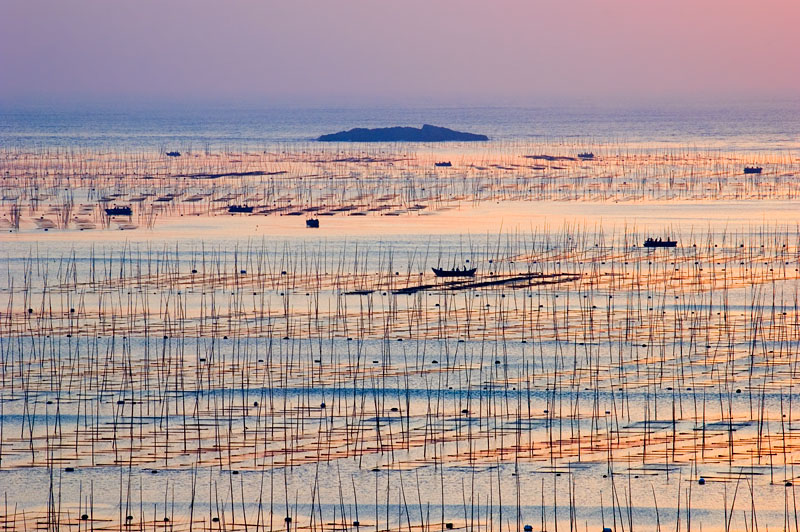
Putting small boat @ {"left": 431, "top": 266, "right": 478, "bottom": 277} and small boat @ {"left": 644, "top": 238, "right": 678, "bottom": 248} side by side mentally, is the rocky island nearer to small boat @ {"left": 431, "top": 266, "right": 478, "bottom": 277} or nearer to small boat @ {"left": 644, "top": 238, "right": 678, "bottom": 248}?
small boat @ {"left": 644, "top": 238, "right": 678, "bottom": 248}

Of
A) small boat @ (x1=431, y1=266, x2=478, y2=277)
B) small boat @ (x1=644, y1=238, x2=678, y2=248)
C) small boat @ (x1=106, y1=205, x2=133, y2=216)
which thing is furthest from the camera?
small boat @ (x1=106, y1=205, x2=133, y2=216)

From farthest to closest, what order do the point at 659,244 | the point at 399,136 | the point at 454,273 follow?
1. the point at 399,136
2. the point at 659,244
3. the point at 454,273

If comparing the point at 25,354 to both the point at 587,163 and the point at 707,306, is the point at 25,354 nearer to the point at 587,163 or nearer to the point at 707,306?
the point at 707,306

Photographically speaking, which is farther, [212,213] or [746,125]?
[746,125]

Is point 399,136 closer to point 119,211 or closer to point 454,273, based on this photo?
point 119,211

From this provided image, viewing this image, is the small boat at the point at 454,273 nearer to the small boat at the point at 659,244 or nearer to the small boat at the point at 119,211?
the small boat at the point at 659,244

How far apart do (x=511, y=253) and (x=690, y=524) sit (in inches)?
587

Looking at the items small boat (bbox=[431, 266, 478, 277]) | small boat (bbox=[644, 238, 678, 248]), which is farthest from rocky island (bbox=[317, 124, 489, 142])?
small boat (bbox=[431, 266, 478, 277])

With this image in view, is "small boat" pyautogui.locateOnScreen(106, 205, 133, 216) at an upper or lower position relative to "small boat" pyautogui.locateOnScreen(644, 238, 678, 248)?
upper

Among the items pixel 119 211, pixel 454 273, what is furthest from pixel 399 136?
pixel 454 273

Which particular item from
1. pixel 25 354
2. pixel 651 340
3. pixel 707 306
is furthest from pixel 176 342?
pixel 707 306

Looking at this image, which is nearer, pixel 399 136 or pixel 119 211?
pixel 119 211

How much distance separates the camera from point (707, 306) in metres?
19.5

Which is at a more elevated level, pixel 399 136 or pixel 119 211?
pixel 399 136
